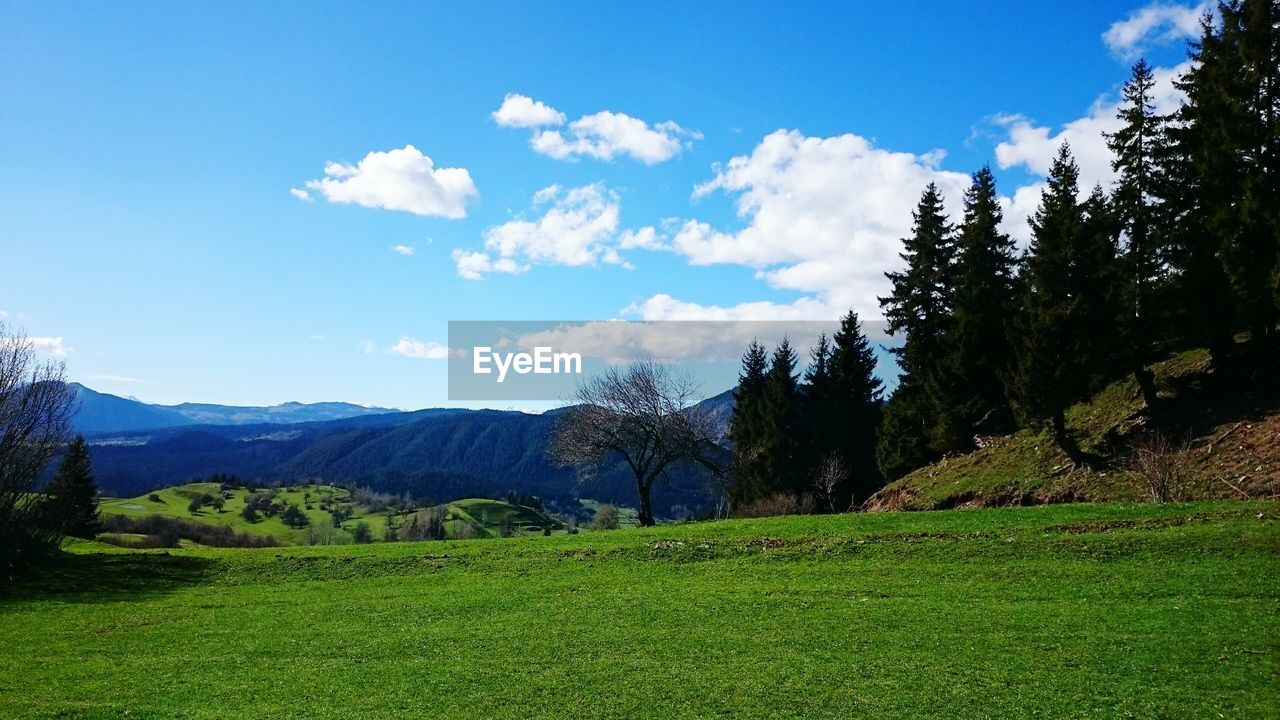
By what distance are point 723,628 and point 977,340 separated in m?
33.1

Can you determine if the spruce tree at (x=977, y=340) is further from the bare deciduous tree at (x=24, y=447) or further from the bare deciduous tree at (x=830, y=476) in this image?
the bare deciduous tree at (x=24, y=447)

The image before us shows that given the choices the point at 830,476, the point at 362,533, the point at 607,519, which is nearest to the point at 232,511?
the point at 362,533

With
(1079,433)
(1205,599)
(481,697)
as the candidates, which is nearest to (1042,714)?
(1205,599)

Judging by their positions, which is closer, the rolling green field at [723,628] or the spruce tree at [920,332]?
the rolling green field at [723,628]

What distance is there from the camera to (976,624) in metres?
13.2

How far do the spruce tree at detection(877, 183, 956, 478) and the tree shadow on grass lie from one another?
37.8 metres

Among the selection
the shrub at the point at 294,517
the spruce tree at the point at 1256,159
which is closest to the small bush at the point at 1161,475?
the spruce tree at the point at 1256,159

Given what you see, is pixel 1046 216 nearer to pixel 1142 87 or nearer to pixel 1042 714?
pixel 1142 87

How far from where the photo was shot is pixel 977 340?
135ft

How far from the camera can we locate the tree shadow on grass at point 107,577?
2098cm

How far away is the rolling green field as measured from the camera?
10.4 m

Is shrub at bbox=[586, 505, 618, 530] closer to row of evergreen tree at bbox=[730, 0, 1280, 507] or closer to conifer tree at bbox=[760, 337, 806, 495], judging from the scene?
conifer tree at bbox=[760, 337, 806, 495]

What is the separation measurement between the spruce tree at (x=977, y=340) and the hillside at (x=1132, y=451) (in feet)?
7.61

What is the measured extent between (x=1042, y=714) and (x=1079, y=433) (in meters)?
28.9
